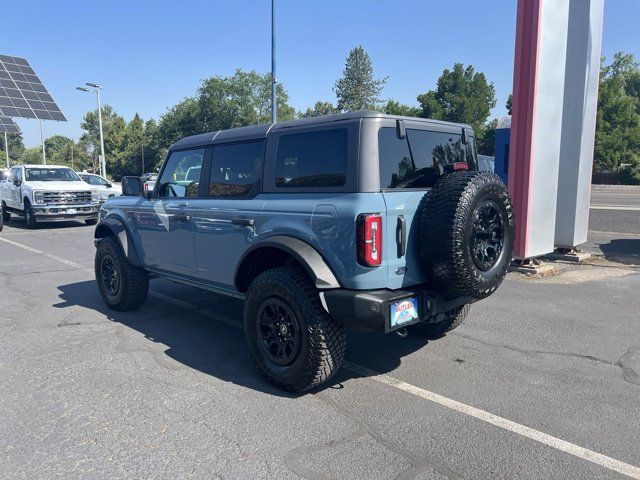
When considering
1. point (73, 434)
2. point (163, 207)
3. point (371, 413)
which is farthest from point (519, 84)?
point (73, 434)

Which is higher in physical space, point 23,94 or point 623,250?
point 23,94

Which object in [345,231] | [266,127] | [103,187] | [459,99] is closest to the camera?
[345,231]

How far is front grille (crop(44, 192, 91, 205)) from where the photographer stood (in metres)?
14.8

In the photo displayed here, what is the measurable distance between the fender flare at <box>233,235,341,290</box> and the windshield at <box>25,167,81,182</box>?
14893mm

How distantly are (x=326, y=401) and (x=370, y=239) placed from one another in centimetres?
125

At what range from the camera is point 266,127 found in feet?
13.7

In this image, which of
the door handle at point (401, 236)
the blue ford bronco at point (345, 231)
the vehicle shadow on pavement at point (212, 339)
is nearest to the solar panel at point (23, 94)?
the vehicle shadow on pavement at point (212, 339)

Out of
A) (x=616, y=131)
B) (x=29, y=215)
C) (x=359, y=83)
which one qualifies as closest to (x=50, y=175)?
(x=29, y=215)

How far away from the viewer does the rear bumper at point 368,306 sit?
3.20 meters

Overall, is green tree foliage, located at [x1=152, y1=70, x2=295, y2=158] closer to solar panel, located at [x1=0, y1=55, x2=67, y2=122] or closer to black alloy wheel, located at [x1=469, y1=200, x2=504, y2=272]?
solar panel, located at [x1=0, y1=55, x2=67, y2=122]

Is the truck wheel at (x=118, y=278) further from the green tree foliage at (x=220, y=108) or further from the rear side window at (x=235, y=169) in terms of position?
the green tree foliage at (x=220, y=108)

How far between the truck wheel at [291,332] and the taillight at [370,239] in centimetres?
49

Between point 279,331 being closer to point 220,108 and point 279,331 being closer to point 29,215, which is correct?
point 29,215

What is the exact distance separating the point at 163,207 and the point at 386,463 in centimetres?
347
